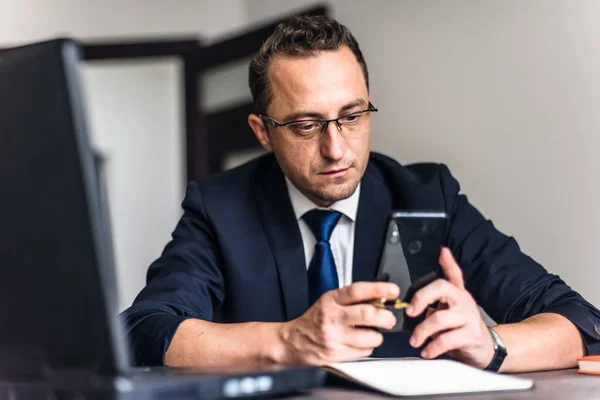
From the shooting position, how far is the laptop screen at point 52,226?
27.7 inches

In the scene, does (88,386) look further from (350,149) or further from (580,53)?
(580,53)

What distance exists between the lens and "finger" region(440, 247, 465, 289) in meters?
1.19

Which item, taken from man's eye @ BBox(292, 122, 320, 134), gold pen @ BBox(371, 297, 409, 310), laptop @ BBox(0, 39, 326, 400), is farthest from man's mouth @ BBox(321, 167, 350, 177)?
laptop @ BBox(0, 39, 326, 400)

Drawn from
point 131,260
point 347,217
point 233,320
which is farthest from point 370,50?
point 131,260

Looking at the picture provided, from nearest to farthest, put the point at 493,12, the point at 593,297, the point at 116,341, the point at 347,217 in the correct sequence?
the point at 116,341, the point at 347,217, the point at 593,297, the point at 493,12

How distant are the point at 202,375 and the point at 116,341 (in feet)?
Answer: 0.48

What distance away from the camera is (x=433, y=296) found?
3.69 ft

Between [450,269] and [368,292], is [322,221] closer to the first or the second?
[450,269]

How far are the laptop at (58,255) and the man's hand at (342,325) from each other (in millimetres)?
288

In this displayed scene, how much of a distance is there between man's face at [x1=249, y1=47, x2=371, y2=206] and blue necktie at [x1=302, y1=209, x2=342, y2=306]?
69mm

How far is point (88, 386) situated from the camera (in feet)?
2.42

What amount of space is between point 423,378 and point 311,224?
86 cm

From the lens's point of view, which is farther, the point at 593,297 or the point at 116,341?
the point at 593,297

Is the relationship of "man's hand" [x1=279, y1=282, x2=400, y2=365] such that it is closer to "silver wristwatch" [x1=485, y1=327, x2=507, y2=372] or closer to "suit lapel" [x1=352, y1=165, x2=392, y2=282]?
"silver wristwatch" [x1=485, y1=327, x2=507, y2=372]
